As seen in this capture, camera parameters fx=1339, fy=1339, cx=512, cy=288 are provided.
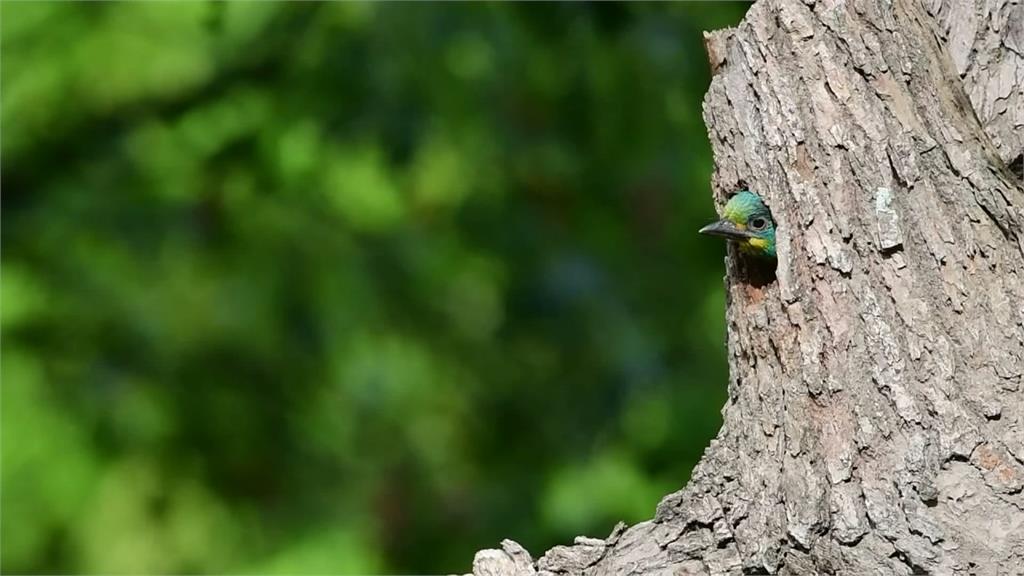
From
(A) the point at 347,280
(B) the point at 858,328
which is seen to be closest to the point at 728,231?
(B) the point at 858,328

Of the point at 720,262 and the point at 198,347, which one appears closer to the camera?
the point at 198,347

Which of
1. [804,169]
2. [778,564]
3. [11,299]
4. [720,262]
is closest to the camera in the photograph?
[778,564]

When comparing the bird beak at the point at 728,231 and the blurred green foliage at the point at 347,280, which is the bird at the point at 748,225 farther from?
the blurred green foliage at the point at 347,280

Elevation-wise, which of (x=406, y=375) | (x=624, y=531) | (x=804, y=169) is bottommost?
(x=624, y=531)

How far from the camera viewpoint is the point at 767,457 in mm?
2629

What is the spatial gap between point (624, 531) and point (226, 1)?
3.50m

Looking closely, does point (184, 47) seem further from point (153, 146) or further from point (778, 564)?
point (778, 564)

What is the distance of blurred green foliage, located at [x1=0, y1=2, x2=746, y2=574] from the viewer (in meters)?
6.16

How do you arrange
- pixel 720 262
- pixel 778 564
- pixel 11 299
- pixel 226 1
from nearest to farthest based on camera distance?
pixel 778 564 → pixel 226 1 → pixel 11 299 → pixel 720 262

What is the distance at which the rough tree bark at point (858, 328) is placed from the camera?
2.46 metres

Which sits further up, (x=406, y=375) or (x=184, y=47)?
(x=184, y=47)

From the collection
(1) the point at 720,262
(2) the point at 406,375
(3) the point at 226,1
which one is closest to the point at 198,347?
(2) the point at 406,375

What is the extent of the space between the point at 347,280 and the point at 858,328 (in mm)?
4081

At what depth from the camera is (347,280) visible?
252 inches
